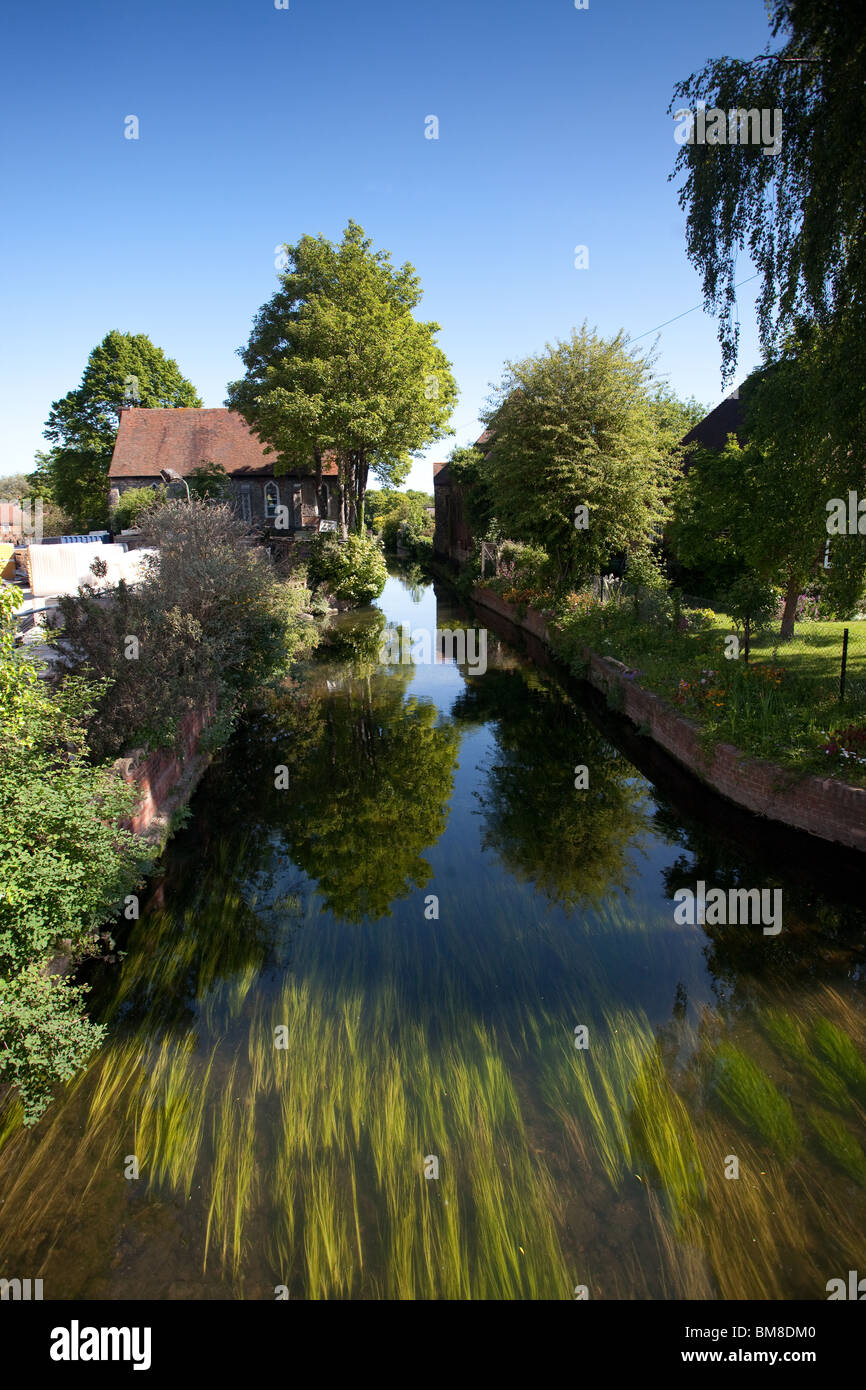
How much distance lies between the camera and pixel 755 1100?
192 inches

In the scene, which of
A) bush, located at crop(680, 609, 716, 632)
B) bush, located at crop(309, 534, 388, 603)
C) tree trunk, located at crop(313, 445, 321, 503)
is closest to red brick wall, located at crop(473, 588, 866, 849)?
bush, located at crop(680, 609, 716, 632)

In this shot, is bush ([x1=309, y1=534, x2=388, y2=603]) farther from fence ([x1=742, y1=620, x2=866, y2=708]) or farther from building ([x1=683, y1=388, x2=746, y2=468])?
fence ([x1=742, y1=620, x2=866, y2=708])

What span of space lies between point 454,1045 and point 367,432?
24.0m

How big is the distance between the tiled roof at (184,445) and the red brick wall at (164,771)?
32.4 metres

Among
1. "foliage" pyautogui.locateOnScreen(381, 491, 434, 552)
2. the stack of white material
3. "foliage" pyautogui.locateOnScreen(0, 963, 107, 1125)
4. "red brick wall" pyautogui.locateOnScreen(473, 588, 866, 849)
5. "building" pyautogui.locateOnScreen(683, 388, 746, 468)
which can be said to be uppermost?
"foliage" pyautogui.locateOnScreen(381, 491, 434, 552)

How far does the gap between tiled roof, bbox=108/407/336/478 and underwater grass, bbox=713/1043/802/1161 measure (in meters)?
40.0

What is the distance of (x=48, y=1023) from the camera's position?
479 cm

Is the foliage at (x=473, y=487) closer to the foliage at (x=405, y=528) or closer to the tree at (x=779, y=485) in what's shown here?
the tree at (x=779, y=485)

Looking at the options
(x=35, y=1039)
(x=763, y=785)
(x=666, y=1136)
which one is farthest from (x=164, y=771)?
(x=763, y=785)

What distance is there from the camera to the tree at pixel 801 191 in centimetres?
686

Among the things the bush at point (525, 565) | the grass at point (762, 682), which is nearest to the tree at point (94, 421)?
the bush at point (525, 565)

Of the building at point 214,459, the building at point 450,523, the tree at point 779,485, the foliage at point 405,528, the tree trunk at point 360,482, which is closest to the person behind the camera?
the tree at point 779,485

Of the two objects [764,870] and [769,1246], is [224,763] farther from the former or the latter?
[769,1246]

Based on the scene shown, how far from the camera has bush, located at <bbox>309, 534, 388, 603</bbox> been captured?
27750 mm
